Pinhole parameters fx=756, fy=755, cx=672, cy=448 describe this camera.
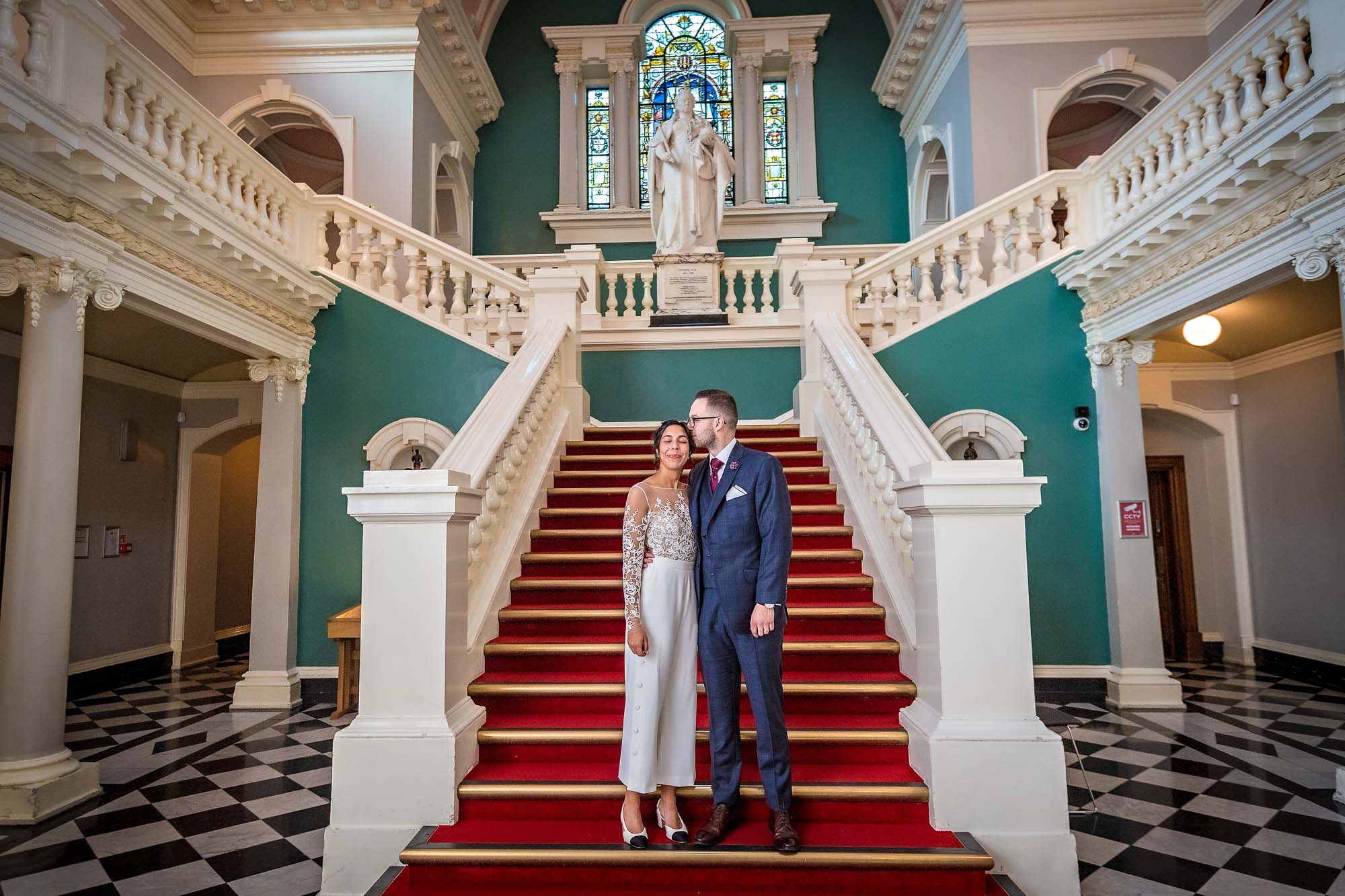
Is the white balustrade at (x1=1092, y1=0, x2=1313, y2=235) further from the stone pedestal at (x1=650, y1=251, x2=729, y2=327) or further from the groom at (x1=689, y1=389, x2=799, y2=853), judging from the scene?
the groom at (x1=689, y1=389, x2=799, y2=853)

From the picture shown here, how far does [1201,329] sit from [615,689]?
6.19 meters

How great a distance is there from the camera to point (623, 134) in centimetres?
1200

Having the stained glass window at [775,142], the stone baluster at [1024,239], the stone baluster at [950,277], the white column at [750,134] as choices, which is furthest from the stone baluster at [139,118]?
the stained glass window at [775,142]

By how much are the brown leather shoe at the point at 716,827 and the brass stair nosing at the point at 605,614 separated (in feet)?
4.30

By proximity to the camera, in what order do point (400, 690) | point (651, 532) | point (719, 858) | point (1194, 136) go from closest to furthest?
1. point (719, 858)
2. point (651, 532)
3. point (400, 690)
4. point (1194, 136)

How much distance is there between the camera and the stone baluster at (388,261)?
7.21 metres

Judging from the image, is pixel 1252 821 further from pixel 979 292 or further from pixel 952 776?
pixel 979 292

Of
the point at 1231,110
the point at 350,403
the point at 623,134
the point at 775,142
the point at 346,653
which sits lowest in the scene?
the point at 346,653

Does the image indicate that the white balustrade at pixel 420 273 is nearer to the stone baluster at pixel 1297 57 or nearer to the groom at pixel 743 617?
the groom at pixel 743 617

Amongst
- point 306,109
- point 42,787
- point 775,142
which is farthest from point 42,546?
point 775,142

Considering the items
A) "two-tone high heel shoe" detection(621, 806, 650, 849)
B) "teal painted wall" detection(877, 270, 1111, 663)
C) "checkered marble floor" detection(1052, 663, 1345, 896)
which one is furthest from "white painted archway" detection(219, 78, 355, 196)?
"checkered marble floor" detection(1052, 663, 1345, 896)

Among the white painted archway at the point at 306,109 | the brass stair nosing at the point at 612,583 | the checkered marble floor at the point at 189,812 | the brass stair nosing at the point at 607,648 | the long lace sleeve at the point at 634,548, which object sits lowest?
the checkered marble floor at the point at 189,812

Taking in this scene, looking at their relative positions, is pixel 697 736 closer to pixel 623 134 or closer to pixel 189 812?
pixel 189 812

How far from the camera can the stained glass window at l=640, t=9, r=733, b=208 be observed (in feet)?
40.0
